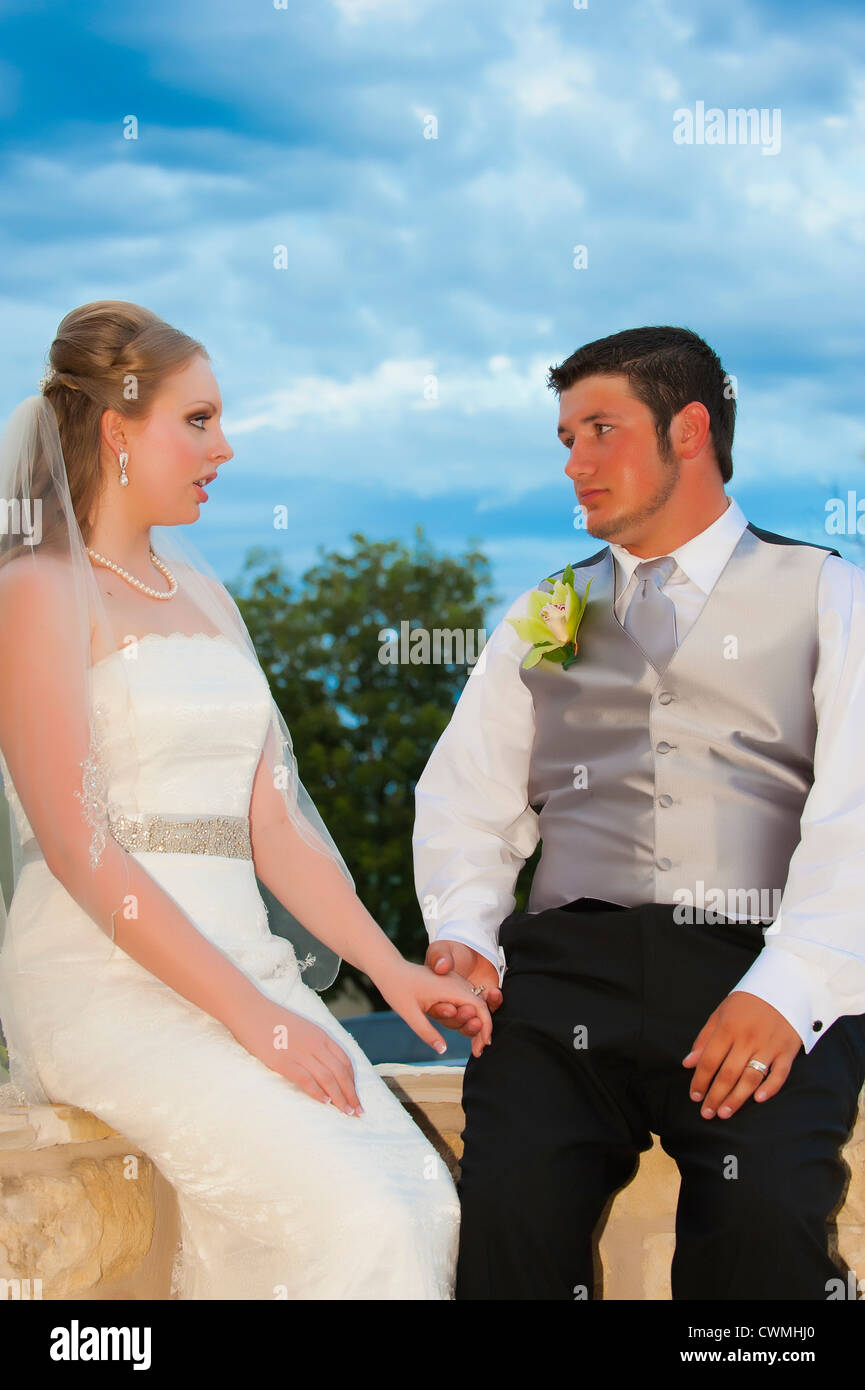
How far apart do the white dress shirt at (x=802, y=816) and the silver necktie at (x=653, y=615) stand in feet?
0.08

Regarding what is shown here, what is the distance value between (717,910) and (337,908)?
85 centimetres

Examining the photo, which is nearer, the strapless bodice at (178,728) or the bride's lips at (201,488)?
the strapless bodice at (178,728)

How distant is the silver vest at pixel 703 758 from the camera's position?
2.88m

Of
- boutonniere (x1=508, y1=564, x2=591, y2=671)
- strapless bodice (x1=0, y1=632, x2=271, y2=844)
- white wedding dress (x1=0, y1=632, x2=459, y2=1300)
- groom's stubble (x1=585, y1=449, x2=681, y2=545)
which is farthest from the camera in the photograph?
groom's stubble (x1=585, y1=449, x2=681, y2=545)

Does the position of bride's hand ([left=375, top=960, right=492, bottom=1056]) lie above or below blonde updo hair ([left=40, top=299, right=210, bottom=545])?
below

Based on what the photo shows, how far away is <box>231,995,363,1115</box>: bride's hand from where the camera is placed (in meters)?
2.61

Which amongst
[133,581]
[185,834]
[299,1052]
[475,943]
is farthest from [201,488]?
[299,1052]

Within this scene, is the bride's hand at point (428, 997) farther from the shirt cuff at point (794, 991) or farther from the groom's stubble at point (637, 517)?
the groom's stubble at point (637, 517)

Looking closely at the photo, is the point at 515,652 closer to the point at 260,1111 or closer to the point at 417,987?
the point at 417,987

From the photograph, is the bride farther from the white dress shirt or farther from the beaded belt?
the white dress shirt

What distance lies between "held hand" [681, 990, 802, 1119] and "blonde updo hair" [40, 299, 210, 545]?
1.75 metres

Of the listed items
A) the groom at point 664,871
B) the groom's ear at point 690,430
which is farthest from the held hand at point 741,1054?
the groom's ear at point 690,430

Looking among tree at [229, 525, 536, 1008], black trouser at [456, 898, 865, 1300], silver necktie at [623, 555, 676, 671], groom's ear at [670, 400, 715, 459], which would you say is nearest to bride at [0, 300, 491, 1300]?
black trouser at [456, 898, 865, 1300]

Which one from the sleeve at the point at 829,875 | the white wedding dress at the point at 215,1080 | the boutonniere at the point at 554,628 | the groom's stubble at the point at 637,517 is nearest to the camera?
the white wedding dress at the point at 215,1080
